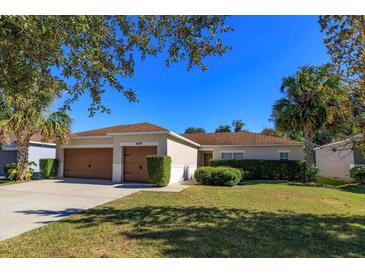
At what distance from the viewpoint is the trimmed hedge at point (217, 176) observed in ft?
51.2

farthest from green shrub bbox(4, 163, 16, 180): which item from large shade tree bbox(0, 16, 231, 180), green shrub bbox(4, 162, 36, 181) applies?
large shade tree bbox(0, 16, 231, 180)

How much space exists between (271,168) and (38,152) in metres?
22.1

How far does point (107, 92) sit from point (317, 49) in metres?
6.73

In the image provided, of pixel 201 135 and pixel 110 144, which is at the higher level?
pixel 201 135

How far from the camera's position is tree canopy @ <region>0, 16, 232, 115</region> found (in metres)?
4.64

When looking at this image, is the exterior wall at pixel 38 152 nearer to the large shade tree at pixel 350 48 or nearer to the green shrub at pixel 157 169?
the green shrub at pixel 157 169

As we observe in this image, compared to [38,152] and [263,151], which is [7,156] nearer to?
[38,152]

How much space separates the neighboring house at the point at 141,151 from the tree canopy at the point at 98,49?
9.19 meters

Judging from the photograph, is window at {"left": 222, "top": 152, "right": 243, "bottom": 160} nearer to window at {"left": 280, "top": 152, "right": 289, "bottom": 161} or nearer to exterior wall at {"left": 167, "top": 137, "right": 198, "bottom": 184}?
exterior wall at {"left": 167, "top": 137, "right": 198, "bottom": 184}

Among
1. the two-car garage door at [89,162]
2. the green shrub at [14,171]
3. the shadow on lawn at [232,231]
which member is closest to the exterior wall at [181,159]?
the two-car garage door at [89,162]
